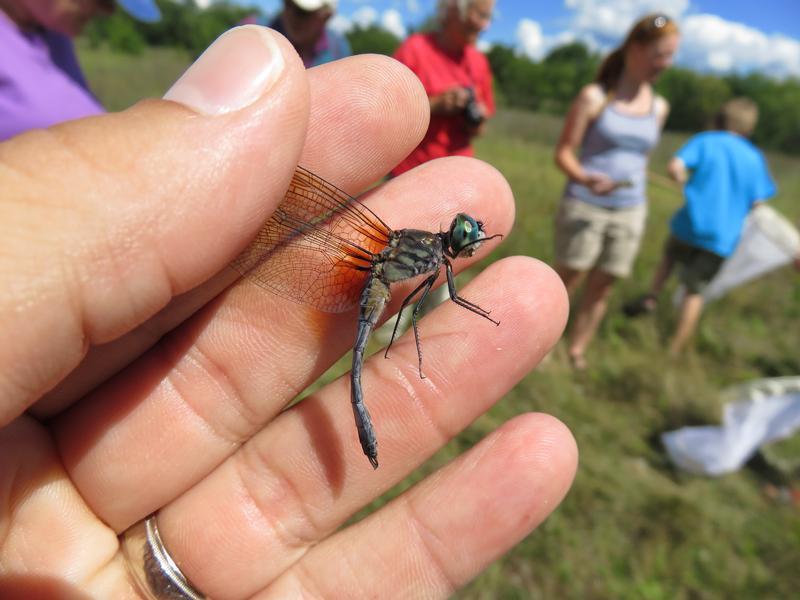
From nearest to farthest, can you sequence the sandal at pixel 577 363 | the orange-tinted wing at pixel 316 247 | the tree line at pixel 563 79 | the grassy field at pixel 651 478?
the orange-tinted wing at pixel 316 247
the grassy field at pixel 651 478
the sandal at pixel 577 363
the tree line at pixel 563 79

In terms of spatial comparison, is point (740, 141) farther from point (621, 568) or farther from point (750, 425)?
point (621, 568)

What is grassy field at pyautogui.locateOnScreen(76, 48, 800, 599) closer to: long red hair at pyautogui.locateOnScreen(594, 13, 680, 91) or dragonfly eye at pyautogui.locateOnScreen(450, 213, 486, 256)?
dragonfly eye at pyautogui.locateOnScreen(450, 213, 486, 256)

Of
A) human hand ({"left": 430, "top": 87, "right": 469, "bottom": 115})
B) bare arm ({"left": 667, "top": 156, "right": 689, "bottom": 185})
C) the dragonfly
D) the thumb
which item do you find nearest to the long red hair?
bare arm ({"left": 667, "top": 156, "right": 689, "bottom": 185})

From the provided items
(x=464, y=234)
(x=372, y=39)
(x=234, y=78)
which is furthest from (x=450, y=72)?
(x=372, y=39)

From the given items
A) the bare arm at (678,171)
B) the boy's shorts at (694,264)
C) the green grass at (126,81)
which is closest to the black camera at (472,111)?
the bare arm at (678,171)

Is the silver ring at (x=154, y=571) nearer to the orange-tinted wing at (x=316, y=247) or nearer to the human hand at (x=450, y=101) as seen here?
the orange-tinted wing at (x=316, y=247)

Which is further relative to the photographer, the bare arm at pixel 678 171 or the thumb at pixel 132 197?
the bare arm at pixel 678 171
